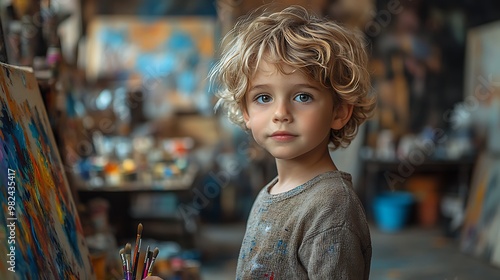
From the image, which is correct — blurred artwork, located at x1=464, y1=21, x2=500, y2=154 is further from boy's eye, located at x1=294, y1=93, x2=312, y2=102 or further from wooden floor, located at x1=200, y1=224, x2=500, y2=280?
boy's eye, located at x1=294, y1=93, x2=312, y2=102

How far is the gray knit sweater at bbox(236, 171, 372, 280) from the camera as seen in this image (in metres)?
1.09

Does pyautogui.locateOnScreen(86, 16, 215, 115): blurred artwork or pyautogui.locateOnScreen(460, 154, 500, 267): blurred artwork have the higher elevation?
pyautogui.locateOnScreen(86, 16, 215, 115): blurred artwork

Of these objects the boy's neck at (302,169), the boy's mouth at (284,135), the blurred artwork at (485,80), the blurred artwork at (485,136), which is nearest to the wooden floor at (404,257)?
the blurred artwork at (485,136)

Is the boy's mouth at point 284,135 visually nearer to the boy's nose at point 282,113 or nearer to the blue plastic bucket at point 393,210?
the boy's nose at point 282,113

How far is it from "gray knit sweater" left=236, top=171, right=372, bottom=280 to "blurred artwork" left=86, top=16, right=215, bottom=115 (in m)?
5.62

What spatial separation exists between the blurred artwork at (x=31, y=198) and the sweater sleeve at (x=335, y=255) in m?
0.48

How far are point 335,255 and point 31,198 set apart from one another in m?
0.57

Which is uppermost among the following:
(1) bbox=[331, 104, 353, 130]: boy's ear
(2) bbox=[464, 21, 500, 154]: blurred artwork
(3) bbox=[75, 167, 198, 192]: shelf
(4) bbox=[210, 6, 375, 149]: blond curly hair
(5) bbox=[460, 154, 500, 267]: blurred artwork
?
(4) bbox=[210, 6, 375, 149]: blond curly hair

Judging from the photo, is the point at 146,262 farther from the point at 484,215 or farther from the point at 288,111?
the point at 484,215

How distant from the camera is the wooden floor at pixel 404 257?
4.74 meters

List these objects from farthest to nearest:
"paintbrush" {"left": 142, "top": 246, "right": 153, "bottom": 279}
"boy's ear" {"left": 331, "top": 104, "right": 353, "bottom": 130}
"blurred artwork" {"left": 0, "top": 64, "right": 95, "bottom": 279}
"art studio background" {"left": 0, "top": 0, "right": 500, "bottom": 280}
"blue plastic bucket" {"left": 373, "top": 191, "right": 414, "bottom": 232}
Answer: "blue plastic bucket" {"left": 373, "top": 191, "right": 414, "bottom": 232} → "art studio background" {"left": 0, "top": 0, "right": 500, "bottom": 280} → "boy's ear" {"left": 331, "top": 104, "right": 353, "bottom": 130} → "paintbrush" {"left": 142, "top": 246, "right": 153, "bottom": 279} → "blurred artwork" {"left": 0, "top": 64, "right": 95, "bottom": 279}

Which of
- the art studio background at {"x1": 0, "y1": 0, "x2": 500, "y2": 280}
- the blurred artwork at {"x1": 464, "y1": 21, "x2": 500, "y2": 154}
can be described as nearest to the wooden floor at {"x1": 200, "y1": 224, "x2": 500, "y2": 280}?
the art studio background at {"x1": 0, "y1": 0, "x2": 500, "y2": 280}

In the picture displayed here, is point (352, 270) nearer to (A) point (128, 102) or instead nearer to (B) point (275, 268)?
(B) point (275, 268)

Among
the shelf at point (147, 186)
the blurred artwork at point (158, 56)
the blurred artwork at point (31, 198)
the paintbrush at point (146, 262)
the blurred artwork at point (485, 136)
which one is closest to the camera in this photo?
the blurred artwork at point (31, 198)
